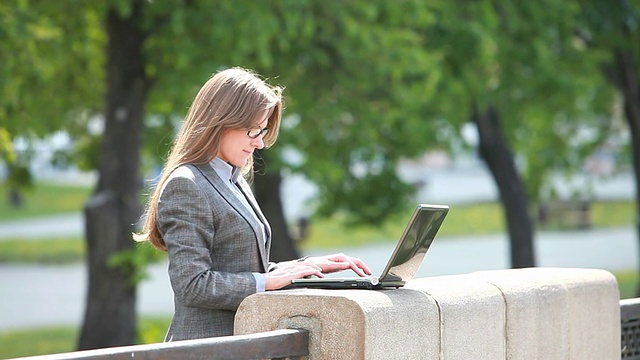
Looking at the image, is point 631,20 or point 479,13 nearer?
point 479,13

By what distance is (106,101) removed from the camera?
12875 mm

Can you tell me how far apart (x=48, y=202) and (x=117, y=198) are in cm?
3685

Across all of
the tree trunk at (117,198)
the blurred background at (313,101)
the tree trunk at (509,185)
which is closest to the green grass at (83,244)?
the blurred background at (313,101)

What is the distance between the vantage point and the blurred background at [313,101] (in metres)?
12.0

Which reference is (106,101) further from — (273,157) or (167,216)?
(167,216)

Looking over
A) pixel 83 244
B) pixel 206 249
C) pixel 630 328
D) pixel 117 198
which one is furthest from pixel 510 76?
pixel 83 244

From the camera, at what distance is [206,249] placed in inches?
153

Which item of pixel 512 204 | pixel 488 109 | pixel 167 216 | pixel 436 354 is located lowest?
pixel 436 354

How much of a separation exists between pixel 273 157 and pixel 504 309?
28.9 feet

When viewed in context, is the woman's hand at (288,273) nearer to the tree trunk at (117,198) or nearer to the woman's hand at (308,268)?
the woman's hand at (308,268)

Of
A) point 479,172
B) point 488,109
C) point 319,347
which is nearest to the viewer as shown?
point 319,347

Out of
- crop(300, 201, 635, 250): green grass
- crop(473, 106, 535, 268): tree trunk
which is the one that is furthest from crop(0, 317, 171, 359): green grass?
crop(300, 201, 635, 250): green grass

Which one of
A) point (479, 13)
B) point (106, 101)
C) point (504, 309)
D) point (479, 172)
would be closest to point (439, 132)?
point (479, 13)

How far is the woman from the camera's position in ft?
12.7
